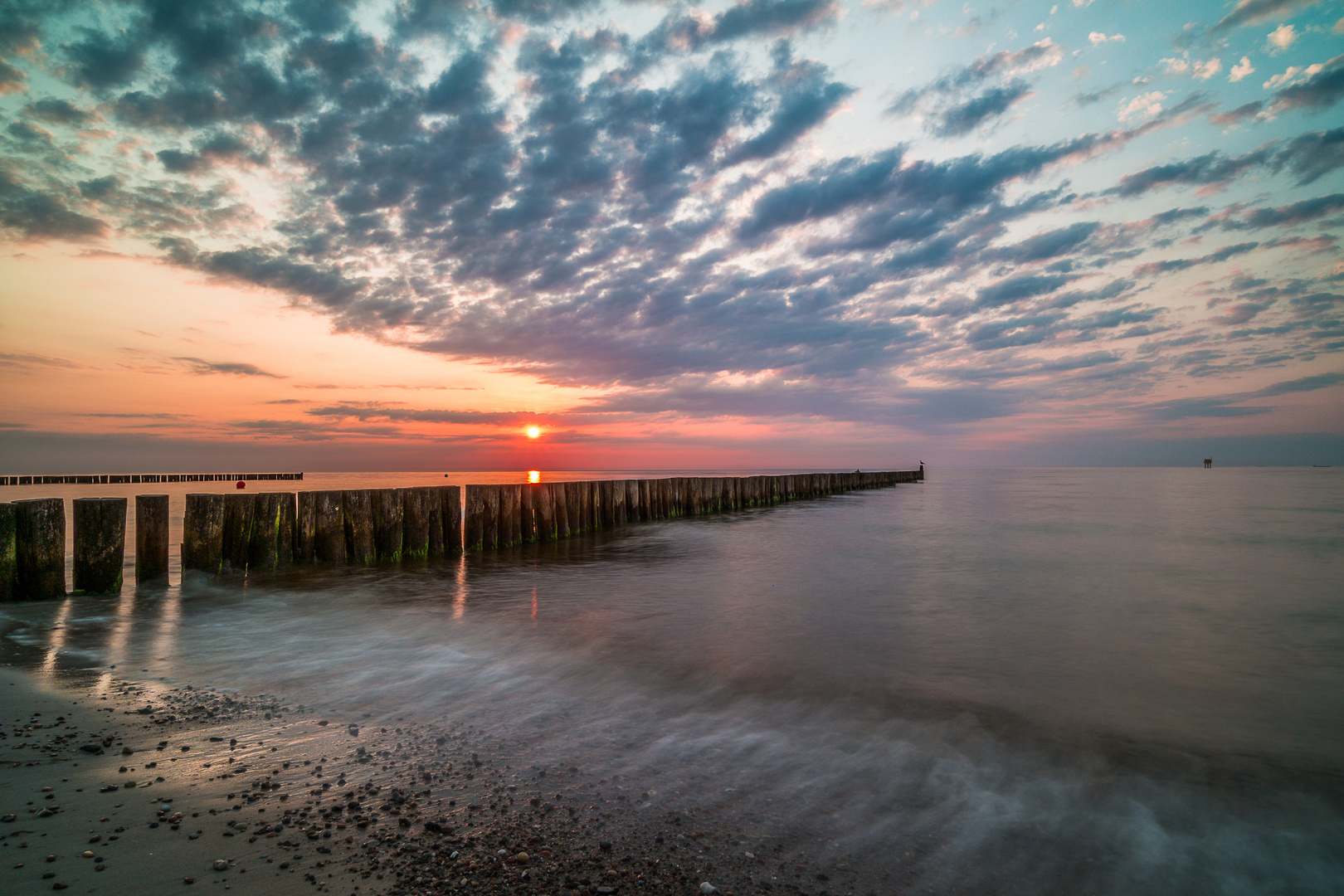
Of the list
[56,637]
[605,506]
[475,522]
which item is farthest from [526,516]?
[56,637]

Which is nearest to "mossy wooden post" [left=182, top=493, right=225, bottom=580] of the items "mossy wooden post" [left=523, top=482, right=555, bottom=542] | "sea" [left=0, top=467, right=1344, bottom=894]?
"sea" [left=0, top=467, right=1344, bottom=894]

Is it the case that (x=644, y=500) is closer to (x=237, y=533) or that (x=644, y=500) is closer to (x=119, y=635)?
(x=237, y=533)

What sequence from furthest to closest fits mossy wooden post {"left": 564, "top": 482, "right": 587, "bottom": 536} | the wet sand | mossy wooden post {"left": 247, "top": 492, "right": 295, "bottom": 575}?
mossy wooden post {"left": 564, "top": 482, "right": 587, "bottom": 536}
mossy wooden post {"left": 247, "top": 492, "right": 295, "bottom": 575}
the wet sand

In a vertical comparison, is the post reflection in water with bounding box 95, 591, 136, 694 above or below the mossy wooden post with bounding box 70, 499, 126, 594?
below

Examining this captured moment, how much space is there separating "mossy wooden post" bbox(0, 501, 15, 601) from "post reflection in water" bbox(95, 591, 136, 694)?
3.35ft

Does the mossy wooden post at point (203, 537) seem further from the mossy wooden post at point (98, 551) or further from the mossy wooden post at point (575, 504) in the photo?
the mossy wooden post at point (575, 504)

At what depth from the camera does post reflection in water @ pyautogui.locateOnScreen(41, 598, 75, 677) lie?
4.98 m

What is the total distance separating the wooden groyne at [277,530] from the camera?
7.24 meters

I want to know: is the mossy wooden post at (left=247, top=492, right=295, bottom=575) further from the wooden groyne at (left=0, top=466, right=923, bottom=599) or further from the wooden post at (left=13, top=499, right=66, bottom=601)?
the wooden post at (left=13, top=499, right=66, bottom=601)

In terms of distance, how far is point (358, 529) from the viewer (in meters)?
10.1

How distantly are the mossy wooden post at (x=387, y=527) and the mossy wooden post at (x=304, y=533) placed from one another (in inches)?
39.0

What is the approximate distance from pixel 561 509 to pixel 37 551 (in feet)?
30.0

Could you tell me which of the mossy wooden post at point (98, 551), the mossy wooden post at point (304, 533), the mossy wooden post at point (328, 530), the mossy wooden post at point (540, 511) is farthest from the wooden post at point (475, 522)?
the mossy wooden post at point (98, 551)

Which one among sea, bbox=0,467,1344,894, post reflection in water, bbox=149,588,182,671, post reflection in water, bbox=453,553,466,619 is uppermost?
post reflection in water, bbox=149,588,182,671
